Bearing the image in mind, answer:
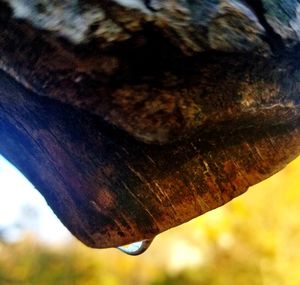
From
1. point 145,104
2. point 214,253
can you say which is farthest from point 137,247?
point 214,253

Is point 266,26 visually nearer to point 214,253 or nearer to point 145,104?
point 145,104

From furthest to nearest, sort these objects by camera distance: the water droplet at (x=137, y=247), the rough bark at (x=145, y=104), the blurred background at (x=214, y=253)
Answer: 1. the blurred background at (x=214, y=253)
2. the water droplet at (x=137, y=247)
3. the rough bark at (x=145, y=104)

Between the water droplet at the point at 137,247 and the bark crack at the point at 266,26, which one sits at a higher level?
the bark crack at the point at 266,26

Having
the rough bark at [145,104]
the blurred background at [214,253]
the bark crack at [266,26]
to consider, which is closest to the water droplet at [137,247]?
the rough bark at [145,104]

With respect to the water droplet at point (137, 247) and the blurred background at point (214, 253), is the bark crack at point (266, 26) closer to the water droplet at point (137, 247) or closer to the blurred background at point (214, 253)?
the water droplet at point (137, 247)

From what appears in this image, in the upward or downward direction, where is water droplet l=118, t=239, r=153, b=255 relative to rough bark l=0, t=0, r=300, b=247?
downward

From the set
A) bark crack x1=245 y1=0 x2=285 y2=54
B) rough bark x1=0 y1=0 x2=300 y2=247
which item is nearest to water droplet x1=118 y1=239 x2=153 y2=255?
rough bark x1=0 y1=0 x2=300 y2=247

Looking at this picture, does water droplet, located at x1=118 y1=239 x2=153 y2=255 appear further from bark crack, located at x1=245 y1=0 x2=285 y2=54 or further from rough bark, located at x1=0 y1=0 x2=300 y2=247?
bark crack, located at x1=245 y1=0 x2=285 y2=54

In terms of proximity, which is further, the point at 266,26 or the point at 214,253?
the point at 214,253
